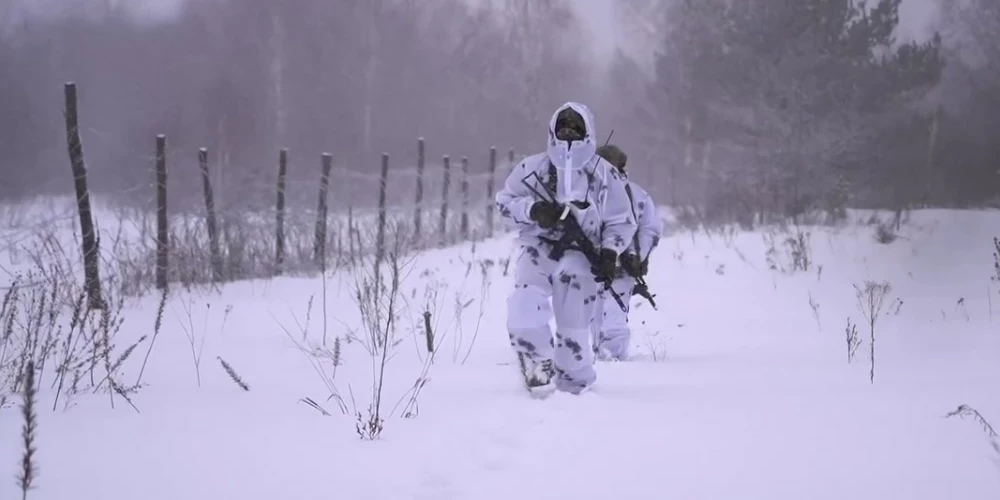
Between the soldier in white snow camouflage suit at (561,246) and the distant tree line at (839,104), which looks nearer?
the soldier in white snow camouflage suit at (561,246)

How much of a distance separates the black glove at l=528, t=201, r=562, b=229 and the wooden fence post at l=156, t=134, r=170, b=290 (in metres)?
5.96

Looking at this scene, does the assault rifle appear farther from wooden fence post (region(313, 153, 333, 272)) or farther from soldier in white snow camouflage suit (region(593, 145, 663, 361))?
wooden fence post (region(313, 153, 333, 272))

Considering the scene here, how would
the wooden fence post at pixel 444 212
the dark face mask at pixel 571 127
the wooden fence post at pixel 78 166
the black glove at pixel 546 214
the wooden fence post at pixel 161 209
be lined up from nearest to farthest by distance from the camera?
the black glove at pixel 546 214 < the dark face mask at pixel 571 127 < the wooden fence post at pixel 78 166 < the wooden fence post at pixel 161 209 < the wooden fence post at pixel 444 212

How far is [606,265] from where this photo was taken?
122 inches

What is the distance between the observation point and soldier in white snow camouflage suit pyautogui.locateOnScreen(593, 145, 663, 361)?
350cm

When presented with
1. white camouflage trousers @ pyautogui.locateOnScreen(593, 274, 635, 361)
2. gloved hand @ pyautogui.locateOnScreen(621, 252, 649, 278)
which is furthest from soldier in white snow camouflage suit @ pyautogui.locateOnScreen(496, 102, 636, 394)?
white camouflage trousers @ pyautogui.locateOnScreen(593, 274, 635, 361)

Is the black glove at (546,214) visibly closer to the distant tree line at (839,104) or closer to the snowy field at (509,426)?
the snowy field at (509,426)

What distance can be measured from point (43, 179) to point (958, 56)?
48.5 feet

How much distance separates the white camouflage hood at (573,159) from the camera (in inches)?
126

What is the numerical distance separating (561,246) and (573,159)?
0.41 metres

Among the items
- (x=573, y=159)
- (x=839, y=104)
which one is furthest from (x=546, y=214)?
(x=839, y=104)

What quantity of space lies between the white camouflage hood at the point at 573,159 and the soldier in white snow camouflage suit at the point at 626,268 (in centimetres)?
30

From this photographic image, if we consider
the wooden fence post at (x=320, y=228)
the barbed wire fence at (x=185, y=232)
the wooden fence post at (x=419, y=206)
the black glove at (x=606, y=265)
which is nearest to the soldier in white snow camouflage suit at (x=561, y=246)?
the black glove at (x=606, y=265)

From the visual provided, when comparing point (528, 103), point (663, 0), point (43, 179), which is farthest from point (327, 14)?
point (43, 179)
